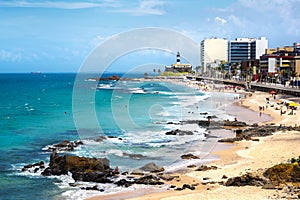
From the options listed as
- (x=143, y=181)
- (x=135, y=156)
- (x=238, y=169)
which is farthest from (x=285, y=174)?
(x=135, y=156)

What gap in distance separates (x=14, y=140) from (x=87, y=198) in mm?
20097

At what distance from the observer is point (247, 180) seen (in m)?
21.7

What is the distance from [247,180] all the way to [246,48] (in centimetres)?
16206

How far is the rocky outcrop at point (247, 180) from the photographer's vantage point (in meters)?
21.3

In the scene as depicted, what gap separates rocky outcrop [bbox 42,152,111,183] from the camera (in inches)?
969

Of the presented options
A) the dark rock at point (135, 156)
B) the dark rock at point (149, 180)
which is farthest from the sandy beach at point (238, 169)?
the dark rock at point (135, 156)

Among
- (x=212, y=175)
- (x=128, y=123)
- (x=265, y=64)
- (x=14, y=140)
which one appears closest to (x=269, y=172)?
(x=212, y=175)

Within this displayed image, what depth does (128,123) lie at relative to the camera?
49.9 metres

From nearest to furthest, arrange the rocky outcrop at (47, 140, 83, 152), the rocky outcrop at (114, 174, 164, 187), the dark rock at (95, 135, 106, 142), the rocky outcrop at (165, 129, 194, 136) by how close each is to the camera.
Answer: the rocky outcrop at (114, 174, 164, 187) → the rocky outcrop at (47, 140, 83, 152) → the dark rock at (95, 135, 106, 142) → the rocky outcrop at (165, 129, 194, 136)

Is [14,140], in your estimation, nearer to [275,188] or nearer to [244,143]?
[244,143]

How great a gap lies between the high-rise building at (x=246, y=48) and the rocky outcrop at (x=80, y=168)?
153384 mm

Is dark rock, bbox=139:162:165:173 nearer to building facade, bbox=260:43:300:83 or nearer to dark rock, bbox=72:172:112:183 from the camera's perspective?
dark rock, bbox=72:172:112:183

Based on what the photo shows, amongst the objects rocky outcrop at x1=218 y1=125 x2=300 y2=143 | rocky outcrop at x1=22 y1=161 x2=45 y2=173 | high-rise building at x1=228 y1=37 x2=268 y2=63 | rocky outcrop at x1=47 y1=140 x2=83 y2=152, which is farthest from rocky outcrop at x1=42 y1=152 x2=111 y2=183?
high-rise building at x1=228 y1=37 x2=268 y2=63

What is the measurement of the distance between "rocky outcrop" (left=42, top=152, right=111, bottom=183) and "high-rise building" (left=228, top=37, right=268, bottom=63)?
15338 centimetres
